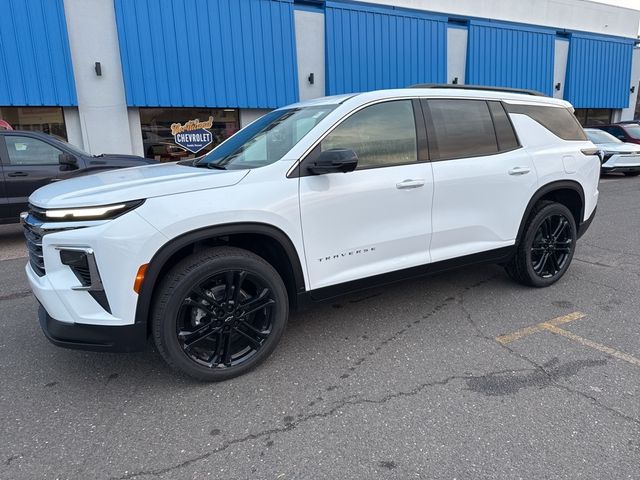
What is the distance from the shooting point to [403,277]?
3.53m

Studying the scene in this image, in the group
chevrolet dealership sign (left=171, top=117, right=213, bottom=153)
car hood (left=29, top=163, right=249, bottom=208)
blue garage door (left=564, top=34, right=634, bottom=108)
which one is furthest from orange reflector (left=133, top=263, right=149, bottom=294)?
blue garage door (left=564, top=34, right=634, bottom=108)

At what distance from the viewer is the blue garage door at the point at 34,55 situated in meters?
9.53

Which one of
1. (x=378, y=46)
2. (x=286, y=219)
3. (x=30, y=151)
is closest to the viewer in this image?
(x=286, y=219)

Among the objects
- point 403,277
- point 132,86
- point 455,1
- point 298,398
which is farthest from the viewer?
point 455,1

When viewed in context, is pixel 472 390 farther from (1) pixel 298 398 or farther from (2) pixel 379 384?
(1) pixel 298 398

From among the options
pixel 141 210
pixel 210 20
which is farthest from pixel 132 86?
pixel 141 210

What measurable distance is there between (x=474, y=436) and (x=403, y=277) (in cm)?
137

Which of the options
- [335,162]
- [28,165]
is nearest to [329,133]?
[335,162]

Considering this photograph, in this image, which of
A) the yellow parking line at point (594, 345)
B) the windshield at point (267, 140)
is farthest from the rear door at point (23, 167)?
the yellow parking line at point (594, 345)

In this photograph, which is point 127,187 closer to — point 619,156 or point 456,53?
point 619,156

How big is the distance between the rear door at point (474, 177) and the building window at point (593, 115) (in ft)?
63.6

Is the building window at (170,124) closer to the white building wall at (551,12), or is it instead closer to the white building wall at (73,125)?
the white building wall at (73,125)

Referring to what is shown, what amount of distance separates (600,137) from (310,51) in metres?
9.23

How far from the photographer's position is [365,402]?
106 inches
